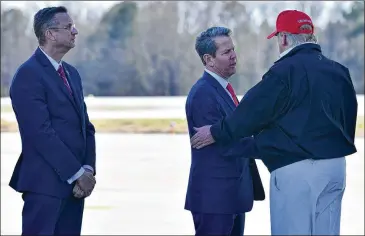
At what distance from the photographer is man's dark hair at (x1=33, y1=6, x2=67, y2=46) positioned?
410 centimetres

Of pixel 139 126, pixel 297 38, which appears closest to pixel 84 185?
pixel 297 38

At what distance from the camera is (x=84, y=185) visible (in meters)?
4.11

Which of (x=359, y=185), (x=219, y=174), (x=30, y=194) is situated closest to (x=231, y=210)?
(x=219, y=174)

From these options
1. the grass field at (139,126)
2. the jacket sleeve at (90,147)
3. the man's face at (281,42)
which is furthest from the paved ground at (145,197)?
the man's face at (281,42)

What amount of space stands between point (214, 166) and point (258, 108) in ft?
1.84

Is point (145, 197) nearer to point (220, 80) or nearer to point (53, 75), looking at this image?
point (220, 80)

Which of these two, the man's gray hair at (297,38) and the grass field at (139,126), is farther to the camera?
the grass field at (139,126)

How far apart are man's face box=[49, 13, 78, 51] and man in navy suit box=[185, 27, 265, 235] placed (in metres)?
0.66

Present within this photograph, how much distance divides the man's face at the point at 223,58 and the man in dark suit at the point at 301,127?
1.41 feet

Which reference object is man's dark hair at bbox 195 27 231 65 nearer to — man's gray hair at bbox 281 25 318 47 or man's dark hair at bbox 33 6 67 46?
man's gray hair at bbox 281 25 318 47

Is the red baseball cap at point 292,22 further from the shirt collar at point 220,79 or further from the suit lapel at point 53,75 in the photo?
the suit lapel at point 53,75

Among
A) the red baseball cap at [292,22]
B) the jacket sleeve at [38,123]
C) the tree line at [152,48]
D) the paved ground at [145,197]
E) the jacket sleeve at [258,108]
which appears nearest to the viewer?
the jacket sleeve at [258,108]

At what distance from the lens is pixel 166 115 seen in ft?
69.3

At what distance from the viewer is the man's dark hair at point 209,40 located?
13.9 feet
